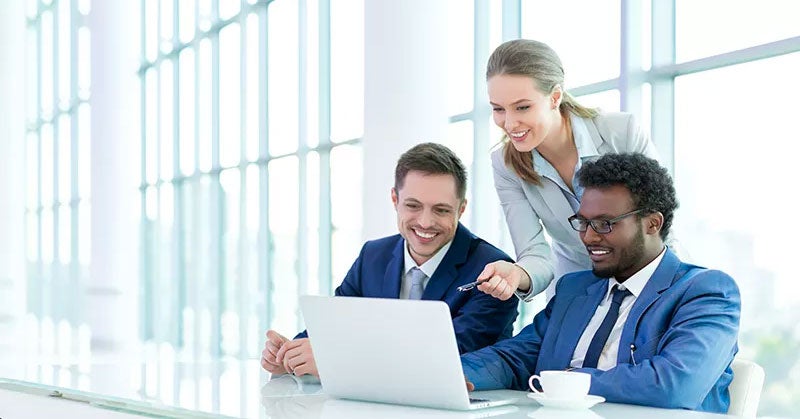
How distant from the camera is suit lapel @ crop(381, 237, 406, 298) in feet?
10.6

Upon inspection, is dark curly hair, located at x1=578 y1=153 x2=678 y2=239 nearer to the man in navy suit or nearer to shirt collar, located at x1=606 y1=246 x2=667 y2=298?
shirt collar, located at x1=606 y1=246 x2=667 y2=298

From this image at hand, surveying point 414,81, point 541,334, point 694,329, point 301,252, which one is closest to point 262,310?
point 301,252

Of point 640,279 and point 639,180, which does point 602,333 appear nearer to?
point 640,279

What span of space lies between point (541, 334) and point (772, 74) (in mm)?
2054

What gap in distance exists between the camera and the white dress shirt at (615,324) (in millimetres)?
2590

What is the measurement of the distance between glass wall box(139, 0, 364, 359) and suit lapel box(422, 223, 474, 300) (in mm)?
4621

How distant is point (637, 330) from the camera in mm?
2506

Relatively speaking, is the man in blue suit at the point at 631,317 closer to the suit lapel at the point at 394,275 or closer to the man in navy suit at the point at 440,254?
the man in navy suit at the point at 440,254

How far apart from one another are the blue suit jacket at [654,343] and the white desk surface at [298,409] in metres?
0.08

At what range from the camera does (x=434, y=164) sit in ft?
10.2

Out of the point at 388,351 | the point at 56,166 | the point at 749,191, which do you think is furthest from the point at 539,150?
the point at 56,166

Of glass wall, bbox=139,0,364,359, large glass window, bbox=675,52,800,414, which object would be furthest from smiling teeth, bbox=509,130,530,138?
glass wall, bbox=139,0,364,359

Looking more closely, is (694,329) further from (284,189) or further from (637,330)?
(284,189)

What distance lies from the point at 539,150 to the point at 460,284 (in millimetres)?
532
